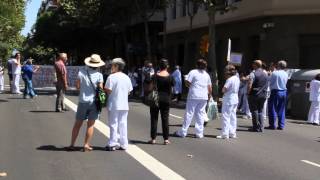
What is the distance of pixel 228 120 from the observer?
14.2 m

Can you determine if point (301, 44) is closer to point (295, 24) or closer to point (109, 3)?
point (295, 24)

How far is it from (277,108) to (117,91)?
6860mm

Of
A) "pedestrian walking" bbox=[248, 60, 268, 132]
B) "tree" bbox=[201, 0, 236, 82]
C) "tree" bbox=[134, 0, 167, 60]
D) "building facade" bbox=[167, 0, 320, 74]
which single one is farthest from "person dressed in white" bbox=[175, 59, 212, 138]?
"tree" bbox=[134, 0, 167, 60]

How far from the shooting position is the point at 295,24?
31.6m

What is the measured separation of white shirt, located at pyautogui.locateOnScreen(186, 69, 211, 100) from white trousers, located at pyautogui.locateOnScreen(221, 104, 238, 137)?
24.8 inches

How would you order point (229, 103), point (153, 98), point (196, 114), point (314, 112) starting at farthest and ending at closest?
point (314, 112) < point (229, 103) < point (196, 114) < point (153, 98)

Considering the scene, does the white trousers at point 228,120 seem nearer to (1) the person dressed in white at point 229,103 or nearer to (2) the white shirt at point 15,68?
(1) the person dressed in white at point 229,103

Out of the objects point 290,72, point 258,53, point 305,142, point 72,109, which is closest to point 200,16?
point 258,53

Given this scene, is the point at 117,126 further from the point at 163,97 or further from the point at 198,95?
the point at 198,95

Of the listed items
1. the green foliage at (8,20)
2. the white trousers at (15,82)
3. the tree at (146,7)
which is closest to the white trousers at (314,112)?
the white trousers at (15,82)

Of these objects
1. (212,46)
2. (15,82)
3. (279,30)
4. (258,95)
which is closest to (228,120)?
(258,95)

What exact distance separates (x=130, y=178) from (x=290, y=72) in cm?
1476

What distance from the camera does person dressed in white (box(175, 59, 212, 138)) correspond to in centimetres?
1391

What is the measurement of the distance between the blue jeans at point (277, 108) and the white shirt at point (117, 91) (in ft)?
21.0
